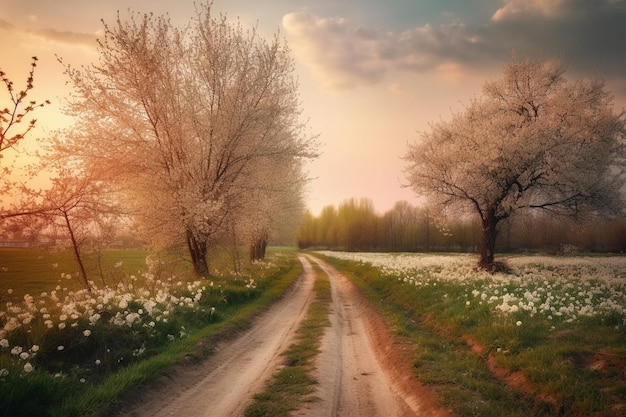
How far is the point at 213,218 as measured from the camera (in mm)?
20266

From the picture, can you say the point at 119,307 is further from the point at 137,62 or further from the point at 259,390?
the point at 137,62

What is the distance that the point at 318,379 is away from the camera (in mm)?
8445

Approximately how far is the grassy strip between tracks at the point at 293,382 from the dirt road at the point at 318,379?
0.68 feet

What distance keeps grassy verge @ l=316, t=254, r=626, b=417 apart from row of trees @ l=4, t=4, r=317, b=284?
11547mm

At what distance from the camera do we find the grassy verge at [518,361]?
701 centimetres

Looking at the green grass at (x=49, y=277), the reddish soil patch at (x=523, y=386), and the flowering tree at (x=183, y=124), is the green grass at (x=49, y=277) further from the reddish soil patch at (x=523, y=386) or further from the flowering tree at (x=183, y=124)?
the reddish soil patch at (x=523, y=386)

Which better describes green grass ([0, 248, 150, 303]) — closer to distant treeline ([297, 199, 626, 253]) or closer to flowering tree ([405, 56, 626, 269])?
flowering tree ([405, 56, 626, 269])

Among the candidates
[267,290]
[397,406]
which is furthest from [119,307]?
[267,290]

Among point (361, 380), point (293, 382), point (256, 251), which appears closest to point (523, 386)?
point (361, 380)

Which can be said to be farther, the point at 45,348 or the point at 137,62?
the point at 137,62

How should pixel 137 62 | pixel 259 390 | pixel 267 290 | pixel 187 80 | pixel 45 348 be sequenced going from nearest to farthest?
1. pixel 259 390
2. pixel 45 348
3. pixel 137 62
4. pixel 187 80
5. pixel 267 290

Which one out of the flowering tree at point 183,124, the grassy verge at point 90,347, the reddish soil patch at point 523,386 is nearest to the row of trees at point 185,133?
the flowering tree at point 183,124

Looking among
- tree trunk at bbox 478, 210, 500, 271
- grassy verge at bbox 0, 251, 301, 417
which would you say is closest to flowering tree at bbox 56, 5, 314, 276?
grassy verge at bbox 0, 251, 301, 417

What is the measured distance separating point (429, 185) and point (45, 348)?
21.1 m
